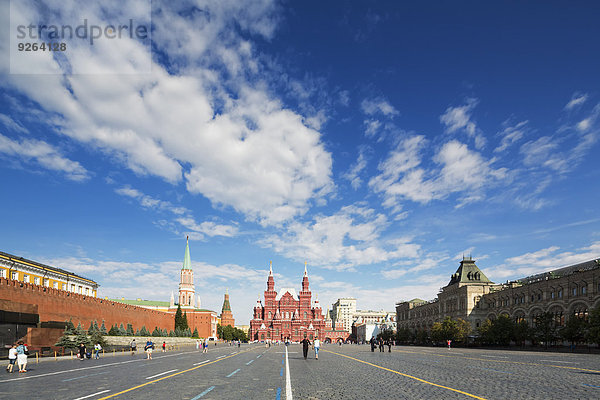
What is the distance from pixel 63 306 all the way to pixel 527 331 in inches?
2301

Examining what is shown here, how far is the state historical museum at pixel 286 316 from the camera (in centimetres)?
14112

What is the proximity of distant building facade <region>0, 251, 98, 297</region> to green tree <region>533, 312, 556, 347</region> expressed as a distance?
63.1 meters

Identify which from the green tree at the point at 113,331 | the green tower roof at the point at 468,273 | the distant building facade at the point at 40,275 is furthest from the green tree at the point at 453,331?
the distant building facade at the point at 40,275

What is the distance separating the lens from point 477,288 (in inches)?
3103

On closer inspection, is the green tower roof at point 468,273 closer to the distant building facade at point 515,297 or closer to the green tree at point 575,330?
the distant building facade at point 515,297

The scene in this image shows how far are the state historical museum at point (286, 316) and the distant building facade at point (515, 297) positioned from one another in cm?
4103

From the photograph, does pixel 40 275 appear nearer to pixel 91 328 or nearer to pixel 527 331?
pixel 91 328

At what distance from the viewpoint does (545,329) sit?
53438 mm

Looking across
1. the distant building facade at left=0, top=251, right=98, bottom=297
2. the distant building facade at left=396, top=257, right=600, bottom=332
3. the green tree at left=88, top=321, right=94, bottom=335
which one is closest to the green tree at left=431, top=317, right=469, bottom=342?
the distant building facade at left=396, top=257, right=600, bottom=332

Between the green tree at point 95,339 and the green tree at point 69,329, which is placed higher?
the green tree at point 69,329

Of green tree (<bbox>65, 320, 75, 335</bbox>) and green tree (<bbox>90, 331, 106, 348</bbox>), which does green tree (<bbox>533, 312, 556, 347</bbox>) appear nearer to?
green tree (<bbox>90, 331, 106, 348</bbox>)

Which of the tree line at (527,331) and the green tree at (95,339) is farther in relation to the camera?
the tree line at (527,331)

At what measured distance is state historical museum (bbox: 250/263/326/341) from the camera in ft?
463

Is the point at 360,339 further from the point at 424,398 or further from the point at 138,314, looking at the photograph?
the point at 424,398
